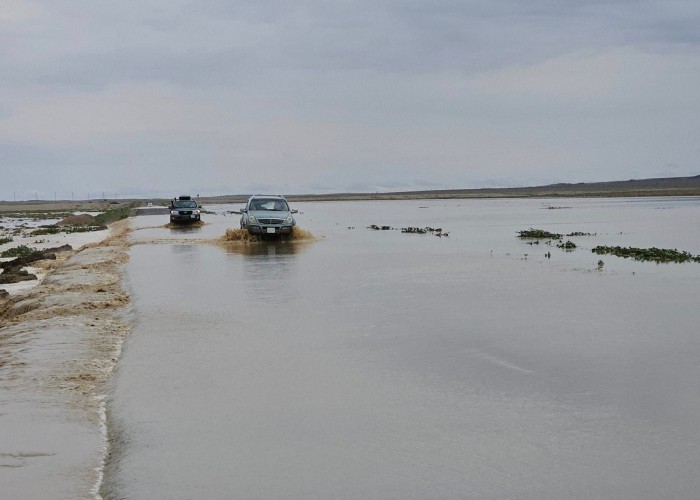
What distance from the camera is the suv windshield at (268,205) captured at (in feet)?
118

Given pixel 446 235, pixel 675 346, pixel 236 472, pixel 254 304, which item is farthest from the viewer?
pixel 446 235

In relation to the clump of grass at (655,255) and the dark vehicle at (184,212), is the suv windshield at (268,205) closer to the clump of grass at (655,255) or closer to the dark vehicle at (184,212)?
the clump of grass at (655,255)

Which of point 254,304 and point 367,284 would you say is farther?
point 367,284

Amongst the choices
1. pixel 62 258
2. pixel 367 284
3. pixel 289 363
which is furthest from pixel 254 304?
pixel 62 258

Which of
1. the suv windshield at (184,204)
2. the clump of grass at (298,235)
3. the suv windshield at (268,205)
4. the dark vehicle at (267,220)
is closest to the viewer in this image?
the dark vehicle at (267,220)

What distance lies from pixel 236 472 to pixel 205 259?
66.6 ft

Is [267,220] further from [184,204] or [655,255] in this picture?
[184,204]

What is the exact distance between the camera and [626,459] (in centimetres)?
654

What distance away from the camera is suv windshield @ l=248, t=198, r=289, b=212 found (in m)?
35.9

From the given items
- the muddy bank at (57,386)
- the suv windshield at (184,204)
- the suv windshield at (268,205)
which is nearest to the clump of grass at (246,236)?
the suv windshield at (268,205)

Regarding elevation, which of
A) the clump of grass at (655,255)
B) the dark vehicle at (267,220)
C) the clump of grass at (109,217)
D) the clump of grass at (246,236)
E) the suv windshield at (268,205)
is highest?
the suv windshield at (268,205)

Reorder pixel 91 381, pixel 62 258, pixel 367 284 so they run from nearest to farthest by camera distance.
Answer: pixel 91 381 → pixel 367 284 → pixel 62 258

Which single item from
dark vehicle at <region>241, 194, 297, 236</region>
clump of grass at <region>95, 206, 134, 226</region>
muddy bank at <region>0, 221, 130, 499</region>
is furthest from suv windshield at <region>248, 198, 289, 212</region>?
clump of grass at <region>95, 206, 134, 226</region>

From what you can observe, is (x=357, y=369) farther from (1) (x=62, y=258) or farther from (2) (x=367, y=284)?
(1) (x=62, y=258)
